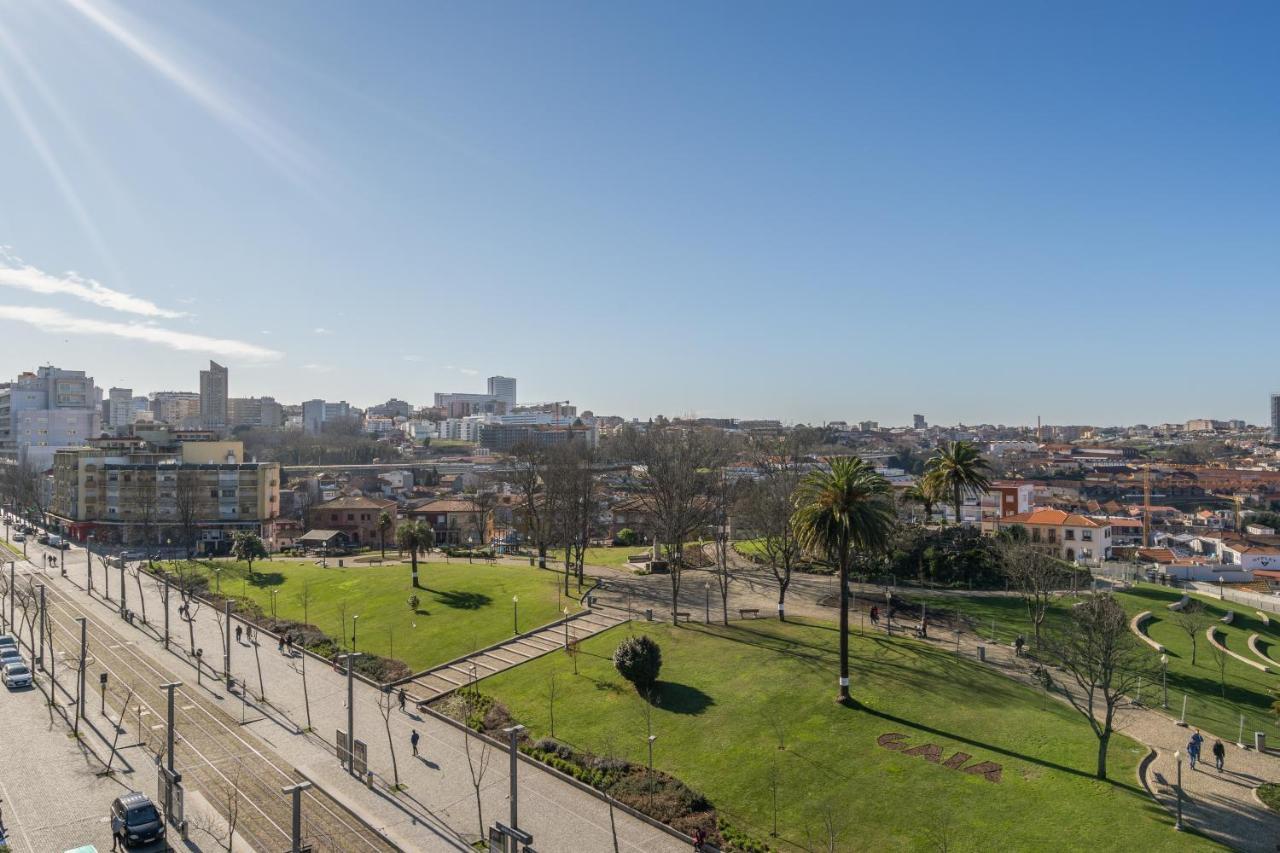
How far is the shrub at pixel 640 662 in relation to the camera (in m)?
38.4

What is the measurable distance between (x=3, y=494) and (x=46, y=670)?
295ft

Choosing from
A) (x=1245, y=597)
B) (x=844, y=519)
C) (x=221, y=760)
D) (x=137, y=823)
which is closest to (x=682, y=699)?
(x=844, y=519)

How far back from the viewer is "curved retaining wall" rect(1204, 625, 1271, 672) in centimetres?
4734

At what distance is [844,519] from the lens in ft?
119

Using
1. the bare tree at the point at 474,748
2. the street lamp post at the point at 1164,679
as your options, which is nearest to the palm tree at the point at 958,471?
the street lamp post at the point at 1164,679

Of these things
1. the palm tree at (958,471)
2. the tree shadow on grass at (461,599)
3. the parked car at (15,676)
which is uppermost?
the palm tree at (958,471)

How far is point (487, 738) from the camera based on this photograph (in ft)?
119

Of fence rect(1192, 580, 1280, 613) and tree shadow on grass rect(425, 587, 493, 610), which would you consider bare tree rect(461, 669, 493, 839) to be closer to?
tree shadow on grass rect(425, 587, 493, 610)

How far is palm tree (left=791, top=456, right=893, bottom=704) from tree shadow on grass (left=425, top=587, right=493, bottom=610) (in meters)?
26.3

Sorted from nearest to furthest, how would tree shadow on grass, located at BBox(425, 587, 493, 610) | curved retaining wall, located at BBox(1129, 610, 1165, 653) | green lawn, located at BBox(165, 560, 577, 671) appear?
curved retaining wall, located at BBox(1129, 610, 1165, 653)
green lawn, located at BBox(165, 560, 577, 671)
tree shadow on grass, located at BBox(425, 587, 493, 610)

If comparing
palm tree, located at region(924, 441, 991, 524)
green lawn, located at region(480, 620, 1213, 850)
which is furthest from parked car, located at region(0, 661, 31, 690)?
palm tree, located at region(924, 441, 991, 524)

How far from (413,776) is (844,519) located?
22361mm

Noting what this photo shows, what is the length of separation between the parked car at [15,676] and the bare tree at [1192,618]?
69633 mm

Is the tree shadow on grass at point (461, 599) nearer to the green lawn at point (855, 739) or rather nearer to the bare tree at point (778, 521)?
the green lawn at point (855, 739)
